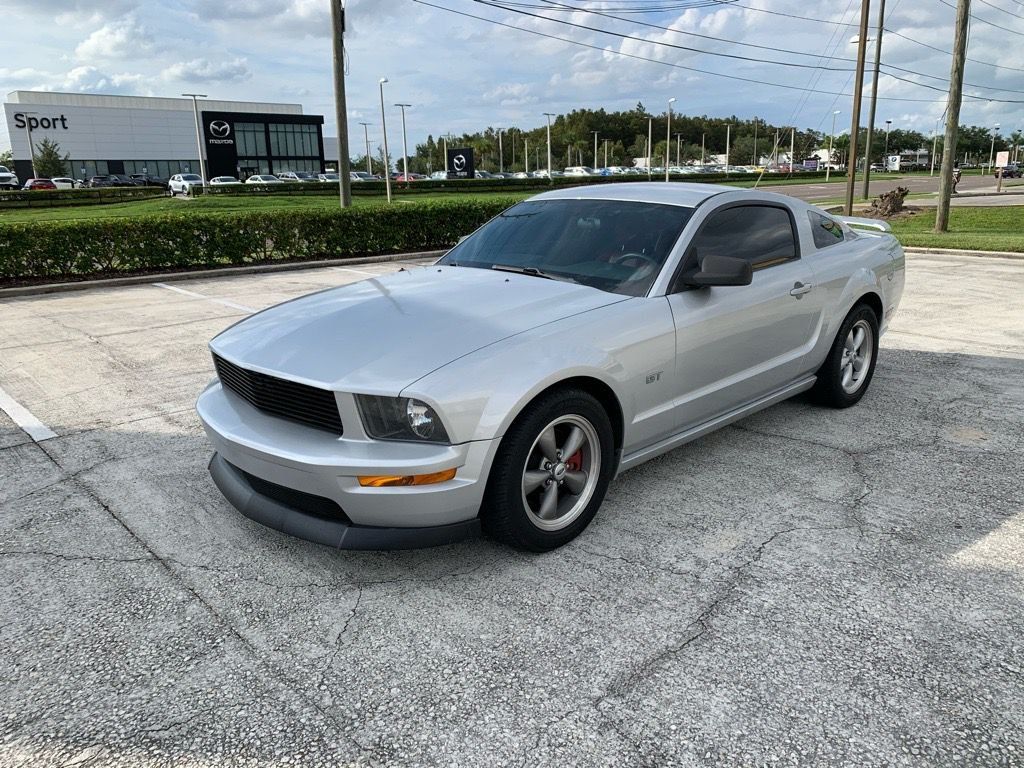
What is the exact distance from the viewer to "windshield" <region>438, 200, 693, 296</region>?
4020 mm

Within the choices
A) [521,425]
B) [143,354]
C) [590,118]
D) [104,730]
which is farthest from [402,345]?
[590,118]

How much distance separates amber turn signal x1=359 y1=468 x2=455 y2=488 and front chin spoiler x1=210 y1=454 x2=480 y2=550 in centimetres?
20

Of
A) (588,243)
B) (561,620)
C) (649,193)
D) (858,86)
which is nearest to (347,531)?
(561,620)

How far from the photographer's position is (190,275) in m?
13.1

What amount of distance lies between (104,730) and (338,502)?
3.48 feet

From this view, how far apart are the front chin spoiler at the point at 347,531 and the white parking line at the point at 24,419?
2644mm

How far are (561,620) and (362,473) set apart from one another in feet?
3.12

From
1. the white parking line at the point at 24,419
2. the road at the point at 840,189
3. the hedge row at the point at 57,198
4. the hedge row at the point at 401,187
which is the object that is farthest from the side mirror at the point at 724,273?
the hedge row at the point at 57,198

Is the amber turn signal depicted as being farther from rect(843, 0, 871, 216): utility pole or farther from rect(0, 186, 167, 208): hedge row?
rect(0, 186, 167, 208): hedge row

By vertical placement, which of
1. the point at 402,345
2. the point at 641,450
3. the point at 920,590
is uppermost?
the point at 402,345

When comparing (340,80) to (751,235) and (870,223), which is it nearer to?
(870,223)

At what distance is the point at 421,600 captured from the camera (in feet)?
10.4

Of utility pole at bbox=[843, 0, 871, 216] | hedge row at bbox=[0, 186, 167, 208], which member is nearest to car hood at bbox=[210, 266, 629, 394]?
utility pole at bbox=[843, 0, 871, 216]

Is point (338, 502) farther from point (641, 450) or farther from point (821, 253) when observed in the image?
point (821, 253)
